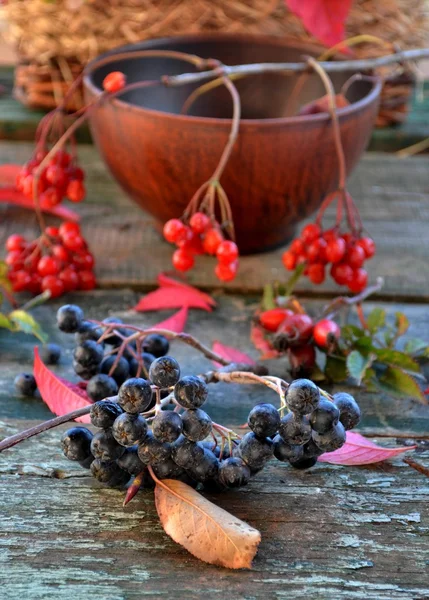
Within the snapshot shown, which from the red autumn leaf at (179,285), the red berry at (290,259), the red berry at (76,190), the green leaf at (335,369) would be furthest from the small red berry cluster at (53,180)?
the green leaf at (335,369)

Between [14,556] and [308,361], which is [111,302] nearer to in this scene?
[308,361]

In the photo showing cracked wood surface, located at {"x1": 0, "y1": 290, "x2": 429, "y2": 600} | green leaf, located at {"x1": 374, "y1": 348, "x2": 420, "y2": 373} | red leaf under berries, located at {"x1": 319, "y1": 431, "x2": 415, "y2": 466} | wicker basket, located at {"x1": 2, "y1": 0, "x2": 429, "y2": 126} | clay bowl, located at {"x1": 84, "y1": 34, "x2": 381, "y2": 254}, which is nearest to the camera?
cracked wood surface, located at {"x1": 0, "y1": 290, "x2": 429, "y2": 600}

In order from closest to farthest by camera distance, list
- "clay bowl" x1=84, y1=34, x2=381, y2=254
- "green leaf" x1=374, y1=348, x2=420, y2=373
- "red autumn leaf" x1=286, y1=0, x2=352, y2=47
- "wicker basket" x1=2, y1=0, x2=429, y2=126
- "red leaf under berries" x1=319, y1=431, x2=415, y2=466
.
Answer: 1. "red leaf under berries" x1=319, y1=431, x2=415, y2=466
2. "green leaf" x1=374, y1=348, x2=420, y2=373
3. "clay bowl" x1=84, y1=34, x2=381, y2=254
4. "red autumn leaf" x1=286, y1=0, x2=352, y2=47
5. "wicker basket" x1=2, y1=0, x2=429, y2=126

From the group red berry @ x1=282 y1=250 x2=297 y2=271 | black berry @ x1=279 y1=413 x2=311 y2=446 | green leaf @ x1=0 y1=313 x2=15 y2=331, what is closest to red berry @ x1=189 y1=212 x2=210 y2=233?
red berry @ x1=282 y1=250 x2=297 y2=271

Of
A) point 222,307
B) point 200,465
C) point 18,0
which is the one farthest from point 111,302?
point 18,0

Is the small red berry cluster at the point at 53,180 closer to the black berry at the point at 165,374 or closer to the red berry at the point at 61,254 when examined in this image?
the red berry at the point at 61,254

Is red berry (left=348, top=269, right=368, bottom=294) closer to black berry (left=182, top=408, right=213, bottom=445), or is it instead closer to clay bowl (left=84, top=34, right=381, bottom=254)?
clay bowl (left=84, top=34, right=381, bottom=254)
